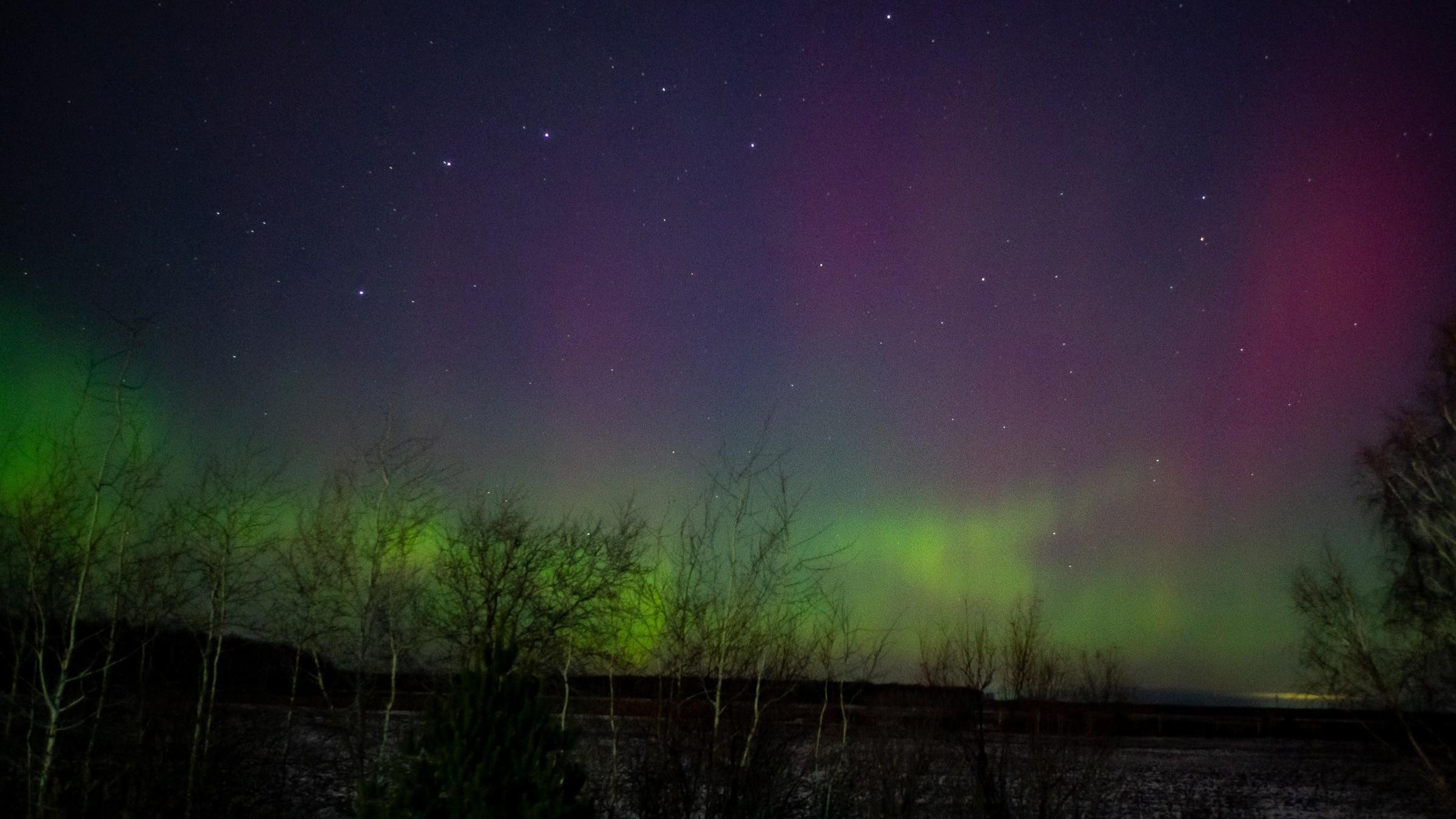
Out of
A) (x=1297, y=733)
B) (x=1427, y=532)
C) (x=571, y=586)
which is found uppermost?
(x=1427, y=532)

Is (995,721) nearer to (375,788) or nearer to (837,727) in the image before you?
(837,727)

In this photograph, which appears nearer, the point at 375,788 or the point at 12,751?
the point at 375,788

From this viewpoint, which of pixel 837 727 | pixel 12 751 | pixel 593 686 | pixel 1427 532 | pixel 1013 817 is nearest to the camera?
pixel 12 751

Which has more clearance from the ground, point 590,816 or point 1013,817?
point 590,816

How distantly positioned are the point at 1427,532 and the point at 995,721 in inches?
647

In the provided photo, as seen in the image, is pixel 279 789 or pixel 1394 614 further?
pixel 1394 614

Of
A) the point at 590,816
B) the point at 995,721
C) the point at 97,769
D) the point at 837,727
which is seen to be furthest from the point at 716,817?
the point at 995,721

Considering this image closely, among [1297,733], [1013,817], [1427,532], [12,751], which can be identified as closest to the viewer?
[12,751]

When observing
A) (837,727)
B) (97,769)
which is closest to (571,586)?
(97,769)

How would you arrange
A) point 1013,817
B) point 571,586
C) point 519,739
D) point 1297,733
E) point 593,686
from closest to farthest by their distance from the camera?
point 519,739
point 1013,817
point 571,586
point 1297,733
point 593,686

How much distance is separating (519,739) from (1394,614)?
28.7 metres

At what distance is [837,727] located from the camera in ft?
90.2

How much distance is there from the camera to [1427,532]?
2295cm

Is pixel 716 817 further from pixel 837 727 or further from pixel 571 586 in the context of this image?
pixel 837 727
